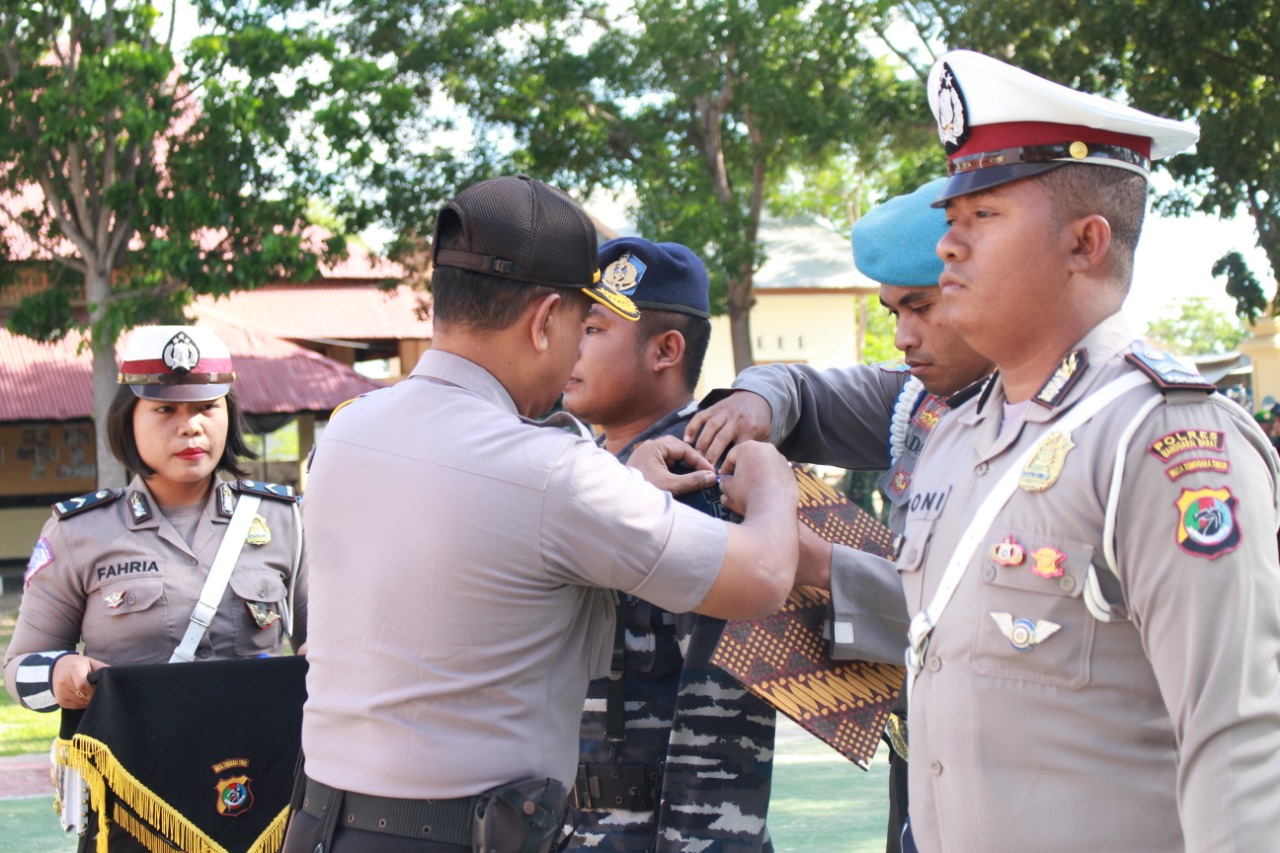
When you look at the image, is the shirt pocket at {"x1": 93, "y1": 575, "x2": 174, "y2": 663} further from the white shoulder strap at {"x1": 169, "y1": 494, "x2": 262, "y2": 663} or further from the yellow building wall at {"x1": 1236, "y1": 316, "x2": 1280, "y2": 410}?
the yellow building wall at {"x1": 1236, "y1": 316, "x2": 1280, "y2": 410}

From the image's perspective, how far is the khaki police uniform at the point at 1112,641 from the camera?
1.58 m

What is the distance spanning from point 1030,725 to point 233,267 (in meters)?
15.1

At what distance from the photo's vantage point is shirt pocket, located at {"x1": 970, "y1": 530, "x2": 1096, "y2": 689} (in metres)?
1.73

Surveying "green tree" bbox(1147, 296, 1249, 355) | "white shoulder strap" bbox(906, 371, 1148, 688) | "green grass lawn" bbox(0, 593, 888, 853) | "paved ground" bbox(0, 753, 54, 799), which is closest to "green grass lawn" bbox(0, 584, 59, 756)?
"green grass lawn" bbox(0, 593, 888, 853)

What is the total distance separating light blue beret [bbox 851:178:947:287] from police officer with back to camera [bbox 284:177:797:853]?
0.78 m

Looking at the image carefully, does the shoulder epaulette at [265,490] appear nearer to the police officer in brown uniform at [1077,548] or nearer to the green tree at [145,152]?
the police officer in brown uniform at [1077,548]

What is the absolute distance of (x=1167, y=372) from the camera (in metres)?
1.76

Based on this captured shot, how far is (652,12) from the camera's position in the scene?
19562 millimetres

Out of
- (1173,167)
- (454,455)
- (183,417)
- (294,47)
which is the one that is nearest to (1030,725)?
(454,455)

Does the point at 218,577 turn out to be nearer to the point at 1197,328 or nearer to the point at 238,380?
the point at 238,380

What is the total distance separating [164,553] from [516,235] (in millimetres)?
1994

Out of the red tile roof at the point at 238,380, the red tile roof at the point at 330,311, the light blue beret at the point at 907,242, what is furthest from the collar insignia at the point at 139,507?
the red tile roof at the point at 330,311

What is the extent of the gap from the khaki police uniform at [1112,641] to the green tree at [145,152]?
46.8 ft

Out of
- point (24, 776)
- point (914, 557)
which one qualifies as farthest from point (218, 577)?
point (24, 776)
